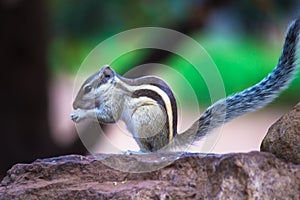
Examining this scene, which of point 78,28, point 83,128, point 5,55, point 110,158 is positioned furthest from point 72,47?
point 110,158

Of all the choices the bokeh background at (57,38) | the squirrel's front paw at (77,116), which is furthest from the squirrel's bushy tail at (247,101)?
the bokeh background at (57,38)

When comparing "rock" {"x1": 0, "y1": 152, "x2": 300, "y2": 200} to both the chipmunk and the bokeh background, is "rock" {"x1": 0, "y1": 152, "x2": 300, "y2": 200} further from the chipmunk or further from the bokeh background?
the bokeh background

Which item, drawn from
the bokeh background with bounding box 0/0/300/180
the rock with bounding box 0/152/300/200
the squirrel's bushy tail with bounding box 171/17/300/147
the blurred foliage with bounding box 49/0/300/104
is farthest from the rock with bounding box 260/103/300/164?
the bokeh background with bounding box 0/0/300/180

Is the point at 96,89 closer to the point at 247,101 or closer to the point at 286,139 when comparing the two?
the point at 247,101

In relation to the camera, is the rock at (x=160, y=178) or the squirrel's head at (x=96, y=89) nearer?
the rock at (x=160, y=178)

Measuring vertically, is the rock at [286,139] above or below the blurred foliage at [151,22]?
below

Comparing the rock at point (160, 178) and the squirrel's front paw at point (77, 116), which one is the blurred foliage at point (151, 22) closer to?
the squirrel's front paw at point (77, 116)
